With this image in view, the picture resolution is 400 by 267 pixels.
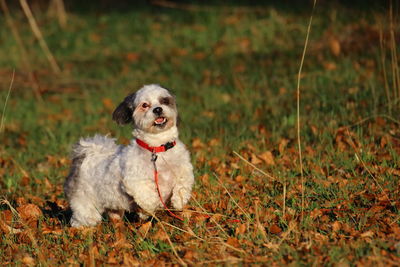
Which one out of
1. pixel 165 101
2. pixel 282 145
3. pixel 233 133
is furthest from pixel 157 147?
pixel 233 133

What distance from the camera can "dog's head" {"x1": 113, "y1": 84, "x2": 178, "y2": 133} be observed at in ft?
19.0

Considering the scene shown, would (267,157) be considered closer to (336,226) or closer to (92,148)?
(92,148)

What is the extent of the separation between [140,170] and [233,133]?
3.56 meters

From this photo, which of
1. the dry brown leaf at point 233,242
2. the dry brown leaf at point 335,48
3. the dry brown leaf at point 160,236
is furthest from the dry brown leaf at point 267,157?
the dry brown leaf at point 335,48

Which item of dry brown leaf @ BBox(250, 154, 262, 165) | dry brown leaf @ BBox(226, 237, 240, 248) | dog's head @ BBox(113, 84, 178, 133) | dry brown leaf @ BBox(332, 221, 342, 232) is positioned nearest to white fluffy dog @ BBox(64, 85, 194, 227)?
dog's head @ BBox(113, 84, 178, 133)

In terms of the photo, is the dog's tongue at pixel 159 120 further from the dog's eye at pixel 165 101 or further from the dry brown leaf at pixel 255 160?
the dry brown leaf at pixel 255 160

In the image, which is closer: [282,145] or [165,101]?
[165,101]

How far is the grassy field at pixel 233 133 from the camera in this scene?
507 cm

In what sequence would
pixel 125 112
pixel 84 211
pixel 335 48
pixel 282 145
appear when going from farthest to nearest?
pixel 335 48 → pixel 282 145 → pixel 84 211 → pixel 125 112

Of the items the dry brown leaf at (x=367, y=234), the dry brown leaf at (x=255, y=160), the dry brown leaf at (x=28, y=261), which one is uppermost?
the dry brown leaf at (x=367, y=234)

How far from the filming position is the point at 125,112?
6160 mm

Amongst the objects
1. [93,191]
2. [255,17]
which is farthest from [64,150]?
[255,17]

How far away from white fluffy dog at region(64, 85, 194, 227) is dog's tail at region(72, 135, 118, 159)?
44 mm

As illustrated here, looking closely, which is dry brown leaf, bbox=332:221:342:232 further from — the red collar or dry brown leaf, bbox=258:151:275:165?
dry brown leaf, bbox=258:151:275:165
